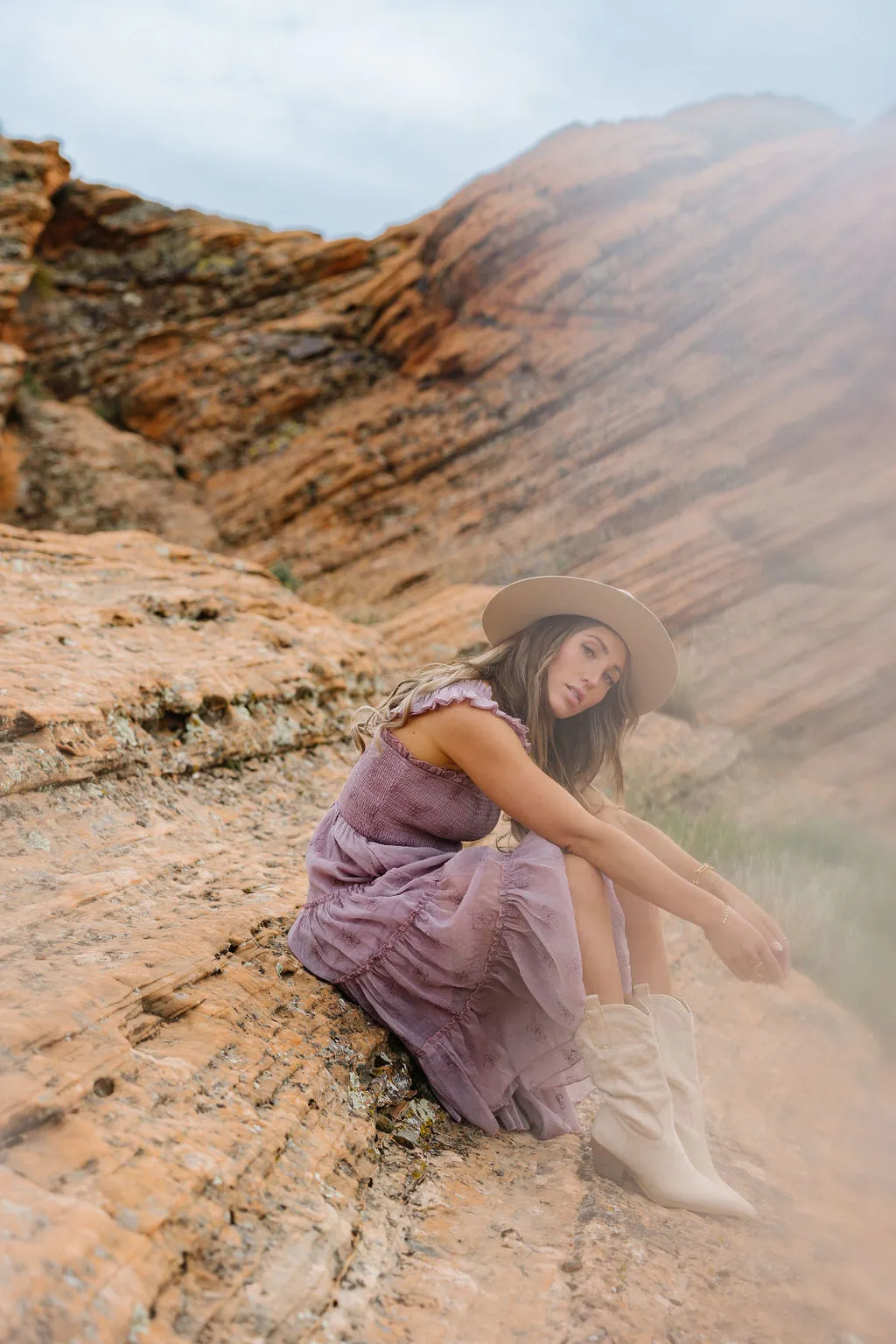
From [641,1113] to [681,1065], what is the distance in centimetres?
30

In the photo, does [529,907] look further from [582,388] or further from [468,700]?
[582,388]

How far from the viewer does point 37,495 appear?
494 inches

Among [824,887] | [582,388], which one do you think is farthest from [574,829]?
[582,388]

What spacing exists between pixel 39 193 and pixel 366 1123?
51.3 ft

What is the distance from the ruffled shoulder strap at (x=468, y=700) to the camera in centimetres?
253

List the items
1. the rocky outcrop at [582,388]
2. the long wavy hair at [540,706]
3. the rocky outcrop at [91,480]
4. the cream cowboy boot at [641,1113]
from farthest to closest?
the rocky outcrop at [91,480] < the rocky outcrop at [582,388] < the long wavy hair at [540,706] < the cream cowboy boot at [641,1113]

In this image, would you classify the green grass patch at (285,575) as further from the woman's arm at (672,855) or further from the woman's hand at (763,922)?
the woman's hand at (763,922)

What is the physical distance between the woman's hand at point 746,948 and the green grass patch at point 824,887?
6.24 feet

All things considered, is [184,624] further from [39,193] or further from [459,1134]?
[39,193]

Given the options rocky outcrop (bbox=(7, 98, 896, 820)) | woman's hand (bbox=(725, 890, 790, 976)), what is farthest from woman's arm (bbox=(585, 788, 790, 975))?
rocky outcrop (bbox=(7, 98, 896, 820))

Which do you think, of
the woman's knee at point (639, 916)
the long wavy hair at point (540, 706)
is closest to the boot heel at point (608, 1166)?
the woman's knee at point (639, 916)

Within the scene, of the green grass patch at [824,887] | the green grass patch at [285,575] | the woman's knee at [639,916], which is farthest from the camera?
the green grass patch at [285,575]

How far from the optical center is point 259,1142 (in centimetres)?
187

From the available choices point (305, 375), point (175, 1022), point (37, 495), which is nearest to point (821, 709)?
point (175, 1022)
